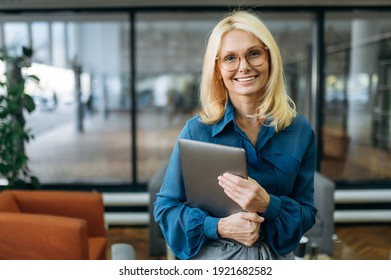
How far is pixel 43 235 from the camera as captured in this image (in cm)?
144

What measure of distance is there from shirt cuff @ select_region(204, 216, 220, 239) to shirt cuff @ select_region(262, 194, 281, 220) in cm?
8

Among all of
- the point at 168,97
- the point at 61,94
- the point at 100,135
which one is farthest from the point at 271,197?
the point at 168,97

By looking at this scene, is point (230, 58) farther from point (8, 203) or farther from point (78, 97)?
point (78, 97)

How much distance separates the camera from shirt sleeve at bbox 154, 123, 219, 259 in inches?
25.5

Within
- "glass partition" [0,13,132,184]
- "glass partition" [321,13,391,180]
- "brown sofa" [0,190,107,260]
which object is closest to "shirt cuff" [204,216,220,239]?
"brown sofa" [0,190,107,260]

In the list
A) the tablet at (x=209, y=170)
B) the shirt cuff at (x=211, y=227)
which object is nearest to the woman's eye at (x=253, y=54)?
the tablet at (x=209, y=170)

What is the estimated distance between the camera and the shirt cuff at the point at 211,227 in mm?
638

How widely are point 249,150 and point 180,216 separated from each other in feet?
0.52

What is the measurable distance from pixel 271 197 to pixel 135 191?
2.21 metres

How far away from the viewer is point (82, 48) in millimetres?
5023

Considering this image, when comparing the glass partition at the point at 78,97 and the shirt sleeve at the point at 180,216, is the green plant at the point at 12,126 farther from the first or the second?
the shirt sleeve at the point at 180,216

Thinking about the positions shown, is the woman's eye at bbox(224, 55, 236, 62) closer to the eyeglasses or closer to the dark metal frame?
the eyeglasses

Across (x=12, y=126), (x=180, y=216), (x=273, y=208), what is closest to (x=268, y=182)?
(x=273, y=208)
